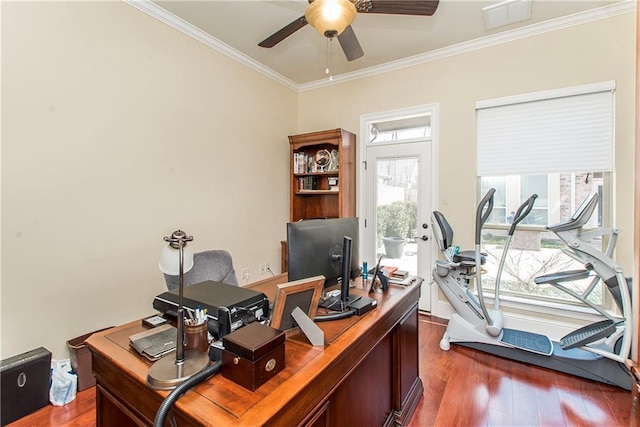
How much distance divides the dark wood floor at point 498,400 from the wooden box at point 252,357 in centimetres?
137

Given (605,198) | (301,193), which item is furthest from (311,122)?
(605,198)

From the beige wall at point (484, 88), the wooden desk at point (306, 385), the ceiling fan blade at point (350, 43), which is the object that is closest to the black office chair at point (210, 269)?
the wooden desk at point (306, 385)

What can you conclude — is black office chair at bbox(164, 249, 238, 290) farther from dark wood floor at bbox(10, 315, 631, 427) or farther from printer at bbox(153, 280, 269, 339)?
dark wood floor at bbox(10, 315, 631, 427)

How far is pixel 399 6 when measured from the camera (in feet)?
6.04

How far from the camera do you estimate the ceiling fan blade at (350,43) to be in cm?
212

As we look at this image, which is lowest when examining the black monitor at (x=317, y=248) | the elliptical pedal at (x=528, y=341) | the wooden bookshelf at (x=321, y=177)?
the elliptical pedal at (x=528, y=341)

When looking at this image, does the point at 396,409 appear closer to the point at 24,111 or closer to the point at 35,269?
the point at 35,269

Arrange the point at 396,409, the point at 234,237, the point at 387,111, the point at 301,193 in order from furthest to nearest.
Result: the point at 301,193 < the point at 387,111 < the point at 234,237 < the point at 396,409

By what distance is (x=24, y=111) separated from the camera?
1.89 m

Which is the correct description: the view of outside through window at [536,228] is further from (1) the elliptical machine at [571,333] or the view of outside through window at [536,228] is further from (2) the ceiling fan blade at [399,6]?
(2) the ceiling fan blade at [399,6]

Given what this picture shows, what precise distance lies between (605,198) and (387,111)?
224 centimetres

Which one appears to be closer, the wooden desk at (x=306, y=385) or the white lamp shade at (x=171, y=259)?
the wooden desk at (x=306, y=385)

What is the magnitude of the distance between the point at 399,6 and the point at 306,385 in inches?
83.3

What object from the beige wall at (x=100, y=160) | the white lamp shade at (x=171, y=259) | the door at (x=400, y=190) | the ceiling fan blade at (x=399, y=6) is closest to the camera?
the white lamp shade at (x=171, y=259)
